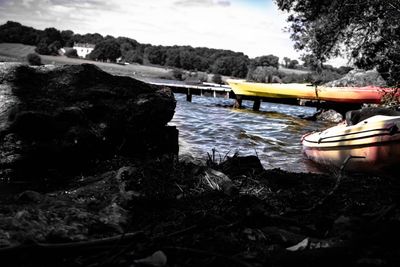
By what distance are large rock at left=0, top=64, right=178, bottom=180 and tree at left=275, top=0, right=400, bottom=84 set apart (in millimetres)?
9907

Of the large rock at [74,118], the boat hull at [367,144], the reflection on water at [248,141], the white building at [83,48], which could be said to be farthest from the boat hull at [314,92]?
the white building at [83,48]

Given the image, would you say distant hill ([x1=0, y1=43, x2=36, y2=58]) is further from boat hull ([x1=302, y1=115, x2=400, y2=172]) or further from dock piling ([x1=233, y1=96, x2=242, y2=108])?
boat hull ([x1=302, y1=115, x2=400, y2=172])

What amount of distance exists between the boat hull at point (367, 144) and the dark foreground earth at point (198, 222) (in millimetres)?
1787

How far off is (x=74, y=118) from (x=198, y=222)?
4.55 m

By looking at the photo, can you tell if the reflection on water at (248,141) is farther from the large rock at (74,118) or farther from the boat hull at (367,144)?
the large rock at (74,118)

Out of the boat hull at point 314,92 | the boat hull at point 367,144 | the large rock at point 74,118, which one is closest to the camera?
the large rock at point 74,118

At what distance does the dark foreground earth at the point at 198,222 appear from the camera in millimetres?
2219

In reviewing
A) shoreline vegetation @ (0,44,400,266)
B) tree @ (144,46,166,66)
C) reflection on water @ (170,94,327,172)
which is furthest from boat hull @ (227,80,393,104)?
tree @ (144,46,166,66)

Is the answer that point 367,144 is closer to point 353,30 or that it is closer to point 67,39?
point 353,30

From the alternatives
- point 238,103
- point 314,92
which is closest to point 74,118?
point 314,92

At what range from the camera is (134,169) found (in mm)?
4988

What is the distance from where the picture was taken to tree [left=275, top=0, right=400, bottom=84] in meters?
15.3

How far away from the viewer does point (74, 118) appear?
6.77 meters

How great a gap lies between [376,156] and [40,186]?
547 centimetres
